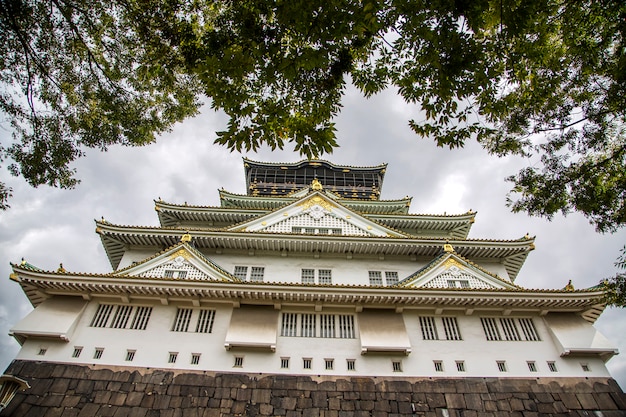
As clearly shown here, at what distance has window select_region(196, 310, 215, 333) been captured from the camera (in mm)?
15219

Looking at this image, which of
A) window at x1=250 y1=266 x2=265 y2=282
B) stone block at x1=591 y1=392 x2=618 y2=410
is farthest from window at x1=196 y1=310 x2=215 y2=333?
stone block at x1=591 y1=392 x2=618 y2=410

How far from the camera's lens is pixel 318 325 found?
15562mm

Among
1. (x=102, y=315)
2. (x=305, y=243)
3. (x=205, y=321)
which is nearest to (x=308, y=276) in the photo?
(x=305, y=243)

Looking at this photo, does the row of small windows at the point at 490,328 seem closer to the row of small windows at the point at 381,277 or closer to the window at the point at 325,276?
the row of small windows at the point at 381,277

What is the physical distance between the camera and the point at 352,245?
19.3m

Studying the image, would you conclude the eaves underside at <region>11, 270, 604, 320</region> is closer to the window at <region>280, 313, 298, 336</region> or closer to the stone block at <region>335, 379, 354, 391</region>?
the window at <region>280, 313, 298, 336</region>

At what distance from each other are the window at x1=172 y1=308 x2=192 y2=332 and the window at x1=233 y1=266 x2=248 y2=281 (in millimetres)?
3646

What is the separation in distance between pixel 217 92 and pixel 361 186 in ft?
75.5

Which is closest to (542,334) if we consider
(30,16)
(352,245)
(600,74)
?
(352,245)

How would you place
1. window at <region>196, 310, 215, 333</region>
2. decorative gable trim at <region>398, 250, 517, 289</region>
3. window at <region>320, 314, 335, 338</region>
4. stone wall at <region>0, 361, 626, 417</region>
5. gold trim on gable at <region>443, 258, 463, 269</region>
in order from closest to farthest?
1. stone wall at <region>0, 361, 626, 417</region>
2. window at <region>196, 310, 215, 333</region>
3. window at <region>320, 314, 335, 338</region>
4. decorative gable trim at <region>398, 250, 517, 289</region>
5. gold trim on gable at <region>443, 258, 463, 269</region>

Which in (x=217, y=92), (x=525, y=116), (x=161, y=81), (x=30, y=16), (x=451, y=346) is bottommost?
(x=451, y=346)

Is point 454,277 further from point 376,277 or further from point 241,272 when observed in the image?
point 241,272

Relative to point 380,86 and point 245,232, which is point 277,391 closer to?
point 245,232

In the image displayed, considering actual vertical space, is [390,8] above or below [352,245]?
below
